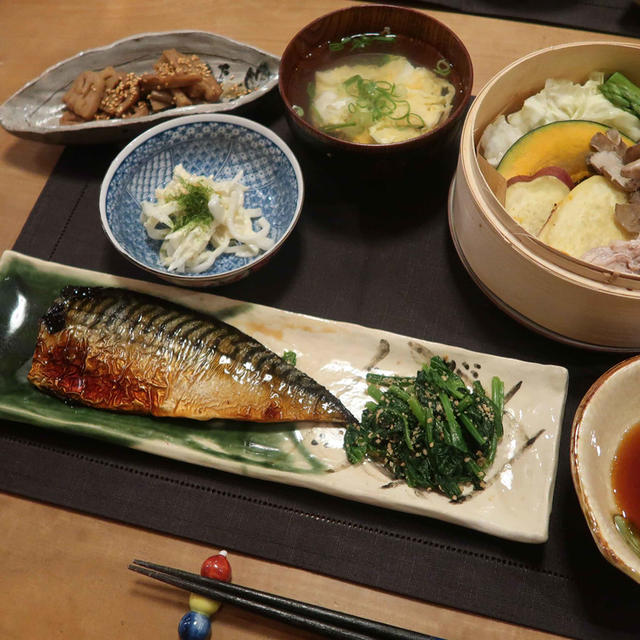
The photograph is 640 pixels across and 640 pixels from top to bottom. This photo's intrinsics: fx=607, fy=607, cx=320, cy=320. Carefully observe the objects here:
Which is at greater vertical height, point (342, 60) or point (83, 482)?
point (342, 60)

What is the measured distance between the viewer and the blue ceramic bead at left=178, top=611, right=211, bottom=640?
1.92 metres

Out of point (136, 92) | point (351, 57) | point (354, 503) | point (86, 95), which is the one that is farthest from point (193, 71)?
point (354, 503)

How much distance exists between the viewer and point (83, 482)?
2.22m

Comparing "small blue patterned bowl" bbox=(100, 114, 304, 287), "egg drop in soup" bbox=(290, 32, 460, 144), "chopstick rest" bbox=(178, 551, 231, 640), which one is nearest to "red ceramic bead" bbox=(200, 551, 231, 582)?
"chopstick rest" bbox=(178, 551, 231, 640)

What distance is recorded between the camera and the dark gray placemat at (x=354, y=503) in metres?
1.99

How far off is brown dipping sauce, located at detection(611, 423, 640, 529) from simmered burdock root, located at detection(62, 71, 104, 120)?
2.64 meters

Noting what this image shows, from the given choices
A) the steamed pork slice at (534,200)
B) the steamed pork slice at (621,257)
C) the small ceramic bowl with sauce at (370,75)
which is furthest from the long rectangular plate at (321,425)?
the small ceramic bowl with sauce at (370,75)

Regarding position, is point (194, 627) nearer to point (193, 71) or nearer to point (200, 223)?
point (200, 223)

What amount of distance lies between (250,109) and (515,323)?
1.56 m

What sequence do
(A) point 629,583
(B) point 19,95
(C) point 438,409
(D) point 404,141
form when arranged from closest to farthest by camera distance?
(A) point 629,583 < (C) point 438,409 < (D) point 404,141 < (B) point 19,95

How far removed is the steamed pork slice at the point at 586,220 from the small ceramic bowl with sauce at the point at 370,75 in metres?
0.55

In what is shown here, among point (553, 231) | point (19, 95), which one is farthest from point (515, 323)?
point (19, 95)

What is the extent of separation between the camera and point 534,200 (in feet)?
7.41

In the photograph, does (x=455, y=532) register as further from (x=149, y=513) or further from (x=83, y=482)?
(x=83, y=482)
